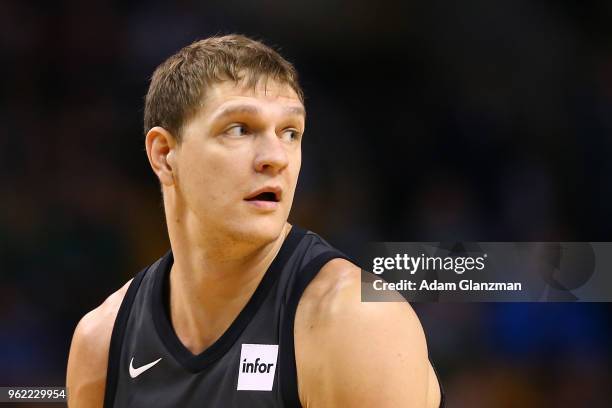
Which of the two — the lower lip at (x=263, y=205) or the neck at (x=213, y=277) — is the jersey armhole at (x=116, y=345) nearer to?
the neck at (x=213, y=277)

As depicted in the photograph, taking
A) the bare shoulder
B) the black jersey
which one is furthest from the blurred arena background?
the black jersey

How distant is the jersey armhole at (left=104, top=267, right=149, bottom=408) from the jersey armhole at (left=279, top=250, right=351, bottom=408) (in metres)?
0.72

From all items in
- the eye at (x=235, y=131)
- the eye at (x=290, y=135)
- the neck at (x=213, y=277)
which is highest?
the eye at (x=290, y=135)

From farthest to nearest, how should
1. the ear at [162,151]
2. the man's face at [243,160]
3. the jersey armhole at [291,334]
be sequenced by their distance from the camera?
the ear at [162,151], the man's face at [243,160], the jersey armhole at [291,334]

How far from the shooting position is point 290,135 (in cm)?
255

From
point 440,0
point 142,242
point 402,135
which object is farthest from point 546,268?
point 142,242

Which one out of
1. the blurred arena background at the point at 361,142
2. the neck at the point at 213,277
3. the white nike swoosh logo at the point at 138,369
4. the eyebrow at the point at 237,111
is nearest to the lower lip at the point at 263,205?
the neck at the point at 213,277

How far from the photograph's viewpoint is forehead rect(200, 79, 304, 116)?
2.46 metres

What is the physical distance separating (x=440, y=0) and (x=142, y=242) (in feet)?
7.64

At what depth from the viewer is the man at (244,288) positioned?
2248mm

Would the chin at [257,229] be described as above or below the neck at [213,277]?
above

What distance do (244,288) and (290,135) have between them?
509 mm

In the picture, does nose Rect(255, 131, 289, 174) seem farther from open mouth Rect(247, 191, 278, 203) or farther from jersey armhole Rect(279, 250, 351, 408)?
jersey armhole Rect(279, 250, 351, 408)

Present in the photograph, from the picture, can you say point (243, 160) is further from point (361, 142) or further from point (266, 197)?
point (361, 142)
